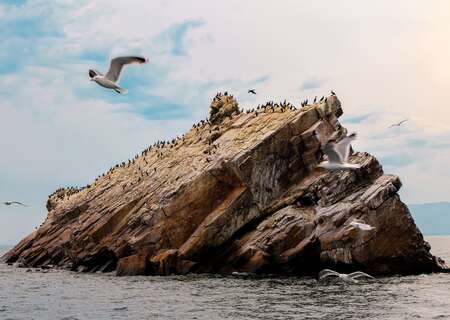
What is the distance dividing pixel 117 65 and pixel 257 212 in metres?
31.2

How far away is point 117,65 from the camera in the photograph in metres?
23.5

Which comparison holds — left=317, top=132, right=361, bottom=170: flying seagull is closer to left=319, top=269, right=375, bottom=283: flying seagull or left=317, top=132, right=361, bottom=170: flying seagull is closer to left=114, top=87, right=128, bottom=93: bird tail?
left=114, top=87, right=128, bottom=93: bird tail

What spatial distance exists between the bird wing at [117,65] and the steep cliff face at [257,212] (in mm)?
27450

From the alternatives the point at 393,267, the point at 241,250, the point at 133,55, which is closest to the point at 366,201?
the point at 393,267

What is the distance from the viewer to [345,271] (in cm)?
4862

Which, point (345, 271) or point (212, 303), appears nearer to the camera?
point (212, 303)

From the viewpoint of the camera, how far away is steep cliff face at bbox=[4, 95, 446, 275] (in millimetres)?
48375

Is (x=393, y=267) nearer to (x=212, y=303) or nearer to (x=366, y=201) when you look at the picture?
(x=366, y=201)

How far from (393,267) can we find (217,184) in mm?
15879

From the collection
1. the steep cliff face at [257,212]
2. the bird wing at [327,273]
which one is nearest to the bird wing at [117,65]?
the bird wing at [327,273]

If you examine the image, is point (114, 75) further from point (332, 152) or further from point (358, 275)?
point (358, 275)

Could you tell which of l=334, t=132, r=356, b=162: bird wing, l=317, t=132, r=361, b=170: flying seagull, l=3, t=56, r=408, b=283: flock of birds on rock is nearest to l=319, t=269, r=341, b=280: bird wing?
l=3, t=56, r=408, b=283: flock of birds on rock

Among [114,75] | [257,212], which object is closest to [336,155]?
[114,75]

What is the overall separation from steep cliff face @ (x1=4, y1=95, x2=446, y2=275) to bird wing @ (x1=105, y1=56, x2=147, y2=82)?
27.4 meters
